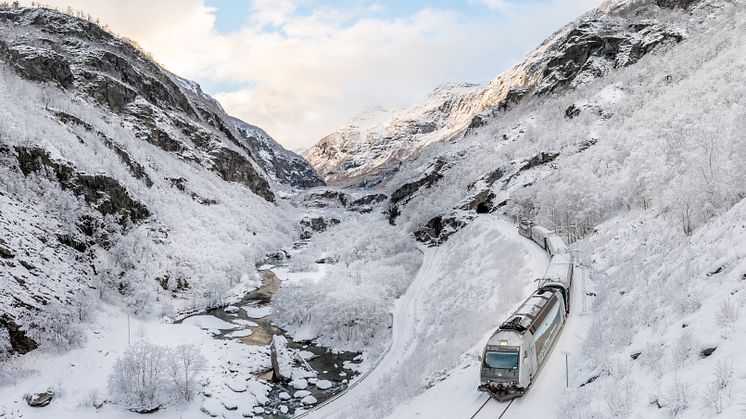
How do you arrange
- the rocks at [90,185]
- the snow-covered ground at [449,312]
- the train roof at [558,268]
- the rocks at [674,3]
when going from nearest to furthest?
the train roof at [558,268], the snow-covered ground at [449,312], the rocks at [90,185], the rocks at [674,3]

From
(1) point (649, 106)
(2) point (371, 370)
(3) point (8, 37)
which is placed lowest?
(2) point (371, 370)

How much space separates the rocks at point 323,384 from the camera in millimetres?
31487

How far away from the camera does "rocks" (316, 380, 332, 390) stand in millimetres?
31487

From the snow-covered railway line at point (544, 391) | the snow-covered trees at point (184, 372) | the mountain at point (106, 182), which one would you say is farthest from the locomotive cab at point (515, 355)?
the mountain at point (106, 182)

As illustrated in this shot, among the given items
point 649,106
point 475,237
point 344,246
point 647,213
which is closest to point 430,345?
point 647,213

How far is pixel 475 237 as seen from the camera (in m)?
51.5

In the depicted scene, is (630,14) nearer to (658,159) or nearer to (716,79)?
(716,79)

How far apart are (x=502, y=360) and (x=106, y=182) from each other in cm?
4536

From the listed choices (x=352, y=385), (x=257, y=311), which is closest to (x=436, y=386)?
(x=352, y=385)

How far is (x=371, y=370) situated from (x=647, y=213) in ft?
75.2

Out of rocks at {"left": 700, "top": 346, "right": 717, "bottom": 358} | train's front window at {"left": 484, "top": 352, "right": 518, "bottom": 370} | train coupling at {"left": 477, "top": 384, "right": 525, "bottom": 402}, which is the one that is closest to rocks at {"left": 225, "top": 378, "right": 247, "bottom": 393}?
train coupling at {"left": 477, "top": 384, "right": 525, "bottom": 402}

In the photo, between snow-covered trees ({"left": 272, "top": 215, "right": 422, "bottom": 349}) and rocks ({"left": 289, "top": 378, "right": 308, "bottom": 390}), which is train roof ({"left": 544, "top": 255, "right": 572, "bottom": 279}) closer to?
rocks ({"left": 289, "top": 378, "right": 308, "bottom": 390})

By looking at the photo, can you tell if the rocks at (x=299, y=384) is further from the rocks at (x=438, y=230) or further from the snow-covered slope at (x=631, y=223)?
the rocks at (x=438, y=230)

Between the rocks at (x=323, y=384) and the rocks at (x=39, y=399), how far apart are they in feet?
53.7
